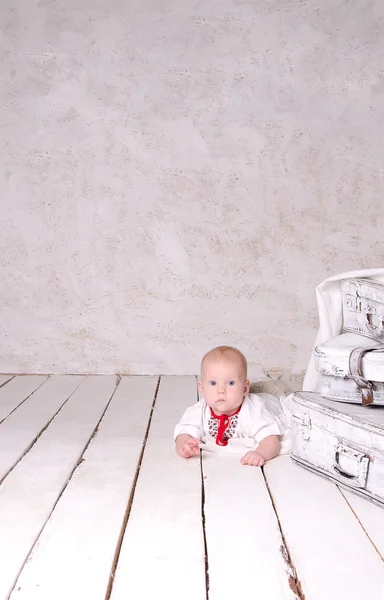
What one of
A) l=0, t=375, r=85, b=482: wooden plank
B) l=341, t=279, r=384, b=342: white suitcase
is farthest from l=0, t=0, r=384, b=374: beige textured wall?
l=341, t=279, r=384, b=342: white suitcase

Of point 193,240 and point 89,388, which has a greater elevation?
point 193,240

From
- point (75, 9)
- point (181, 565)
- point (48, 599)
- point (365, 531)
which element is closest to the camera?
point (48, 599)

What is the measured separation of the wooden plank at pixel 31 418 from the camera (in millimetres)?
2000

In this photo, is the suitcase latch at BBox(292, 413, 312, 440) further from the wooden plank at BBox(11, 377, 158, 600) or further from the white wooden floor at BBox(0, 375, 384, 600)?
the wooden plank at BBox(11, 377, 158, 600)

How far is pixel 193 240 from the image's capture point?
338 centimetres

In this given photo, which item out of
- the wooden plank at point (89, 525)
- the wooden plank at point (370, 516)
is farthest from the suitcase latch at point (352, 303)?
the wooden plank at point (89, 525)

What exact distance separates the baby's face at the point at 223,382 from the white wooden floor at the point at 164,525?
6.9 inches

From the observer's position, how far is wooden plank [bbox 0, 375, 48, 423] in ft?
8.67

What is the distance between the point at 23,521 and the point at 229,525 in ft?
1.53

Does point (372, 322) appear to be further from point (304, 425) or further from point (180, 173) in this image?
point (180, 173)

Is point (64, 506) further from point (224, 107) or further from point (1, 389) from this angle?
point (224, 107)

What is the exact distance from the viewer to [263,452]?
75.8 inches

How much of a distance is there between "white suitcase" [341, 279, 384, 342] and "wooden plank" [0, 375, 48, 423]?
52.7 inches

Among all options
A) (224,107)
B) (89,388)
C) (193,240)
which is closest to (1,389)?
(89,388)
